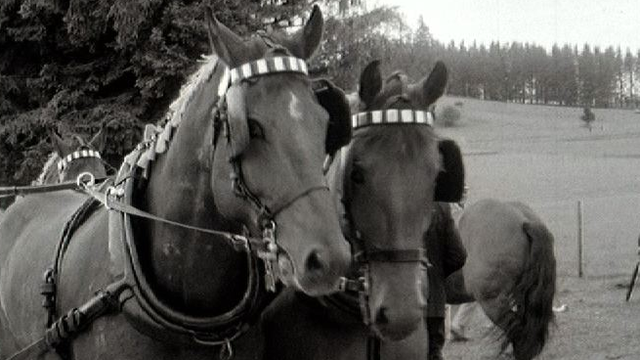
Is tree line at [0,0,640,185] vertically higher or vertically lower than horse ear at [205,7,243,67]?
lower

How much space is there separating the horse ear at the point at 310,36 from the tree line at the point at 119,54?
24.2 feet

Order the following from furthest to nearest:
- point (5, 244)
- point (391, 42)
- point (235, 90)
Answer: point (391, 42) < point (5, 244) < point (235, 90)

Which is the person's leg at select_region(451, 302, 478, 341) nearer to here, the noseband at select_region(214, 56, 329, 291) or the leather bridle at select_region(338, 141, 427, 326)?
the leather bridle at select_region(338, 141, 427, 326)

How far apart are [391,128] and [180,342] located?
1.12 metres

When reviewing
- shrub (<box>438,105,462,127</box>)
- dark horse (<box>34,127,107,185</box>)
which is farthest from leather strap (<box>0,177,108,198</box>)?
shrub (<box>438,105,462,127</box>)

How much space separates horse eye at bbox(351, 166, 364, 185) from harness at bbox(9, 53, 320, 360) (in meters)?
0.53

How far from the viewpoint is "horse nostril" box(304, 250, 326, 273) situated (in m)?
2.22

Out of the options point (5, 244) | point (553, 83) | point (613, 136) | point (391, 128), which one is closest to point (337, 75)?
point (5, 244)

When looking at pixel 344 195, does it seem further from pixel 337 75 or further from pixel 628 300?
pixel 628 300

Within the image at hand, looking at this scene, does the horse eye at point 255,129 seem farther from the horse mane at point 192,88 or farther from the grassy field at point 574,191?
the grassy field at point 574,191

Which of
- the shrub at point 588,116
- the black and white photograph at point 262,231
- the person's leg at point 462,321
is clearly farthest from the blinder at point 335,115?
the shrub at point 588,116

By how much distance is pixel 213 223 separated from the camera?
8.87 ft

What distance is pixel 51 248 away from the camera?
11.9ft

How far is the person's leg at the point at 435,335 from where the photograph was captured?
3.86 meters
